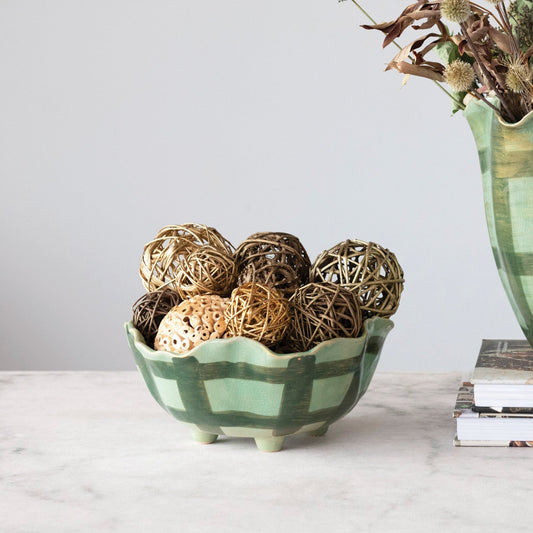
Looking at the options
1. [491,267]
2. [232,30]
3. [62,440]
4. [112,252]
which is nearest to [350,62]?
[232,30]

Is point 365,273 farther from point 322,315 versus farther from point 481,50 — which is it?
point 481,50

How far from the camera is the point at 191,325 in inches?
26.3

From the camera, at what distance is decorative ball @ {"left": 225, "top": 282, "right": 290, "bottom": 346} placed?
2.13 ft

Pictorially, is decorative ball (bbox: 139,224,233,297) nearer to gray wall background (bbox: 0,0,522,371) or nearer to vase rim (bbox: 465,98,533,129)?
vase rim (bbox: 465,98,533,129)

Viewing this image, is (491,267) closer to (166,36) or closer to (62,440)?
(166,36)

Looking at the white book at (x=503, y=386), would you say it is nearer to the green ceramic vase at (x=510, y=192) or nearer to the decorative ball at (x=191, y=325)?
the green ceramic vase at (x=510, y=192)

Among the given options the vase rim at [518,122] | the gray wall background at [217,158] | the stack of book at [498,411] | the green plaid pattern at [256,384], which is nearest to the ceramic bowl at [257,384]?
the green plaid pattern at [256,384]

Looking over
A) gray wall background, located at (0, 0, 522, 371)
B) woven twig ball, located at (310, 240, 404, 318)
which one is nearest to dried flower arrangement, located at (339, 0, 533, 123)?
woven twig ball, located at (310, 240, 404, 318)

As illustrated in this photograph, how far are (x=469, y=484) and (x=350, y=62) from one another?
1983 millimetres

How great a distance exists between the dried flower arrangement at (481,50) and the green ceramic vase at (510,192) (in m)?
0.02

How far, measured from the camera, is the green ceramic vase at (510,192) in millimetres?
738

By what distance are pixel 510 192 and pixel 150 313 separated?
335 mm

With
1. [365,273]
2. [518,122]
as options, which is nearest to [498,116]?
[518,122]

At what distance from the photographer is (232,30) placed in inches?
97.6
